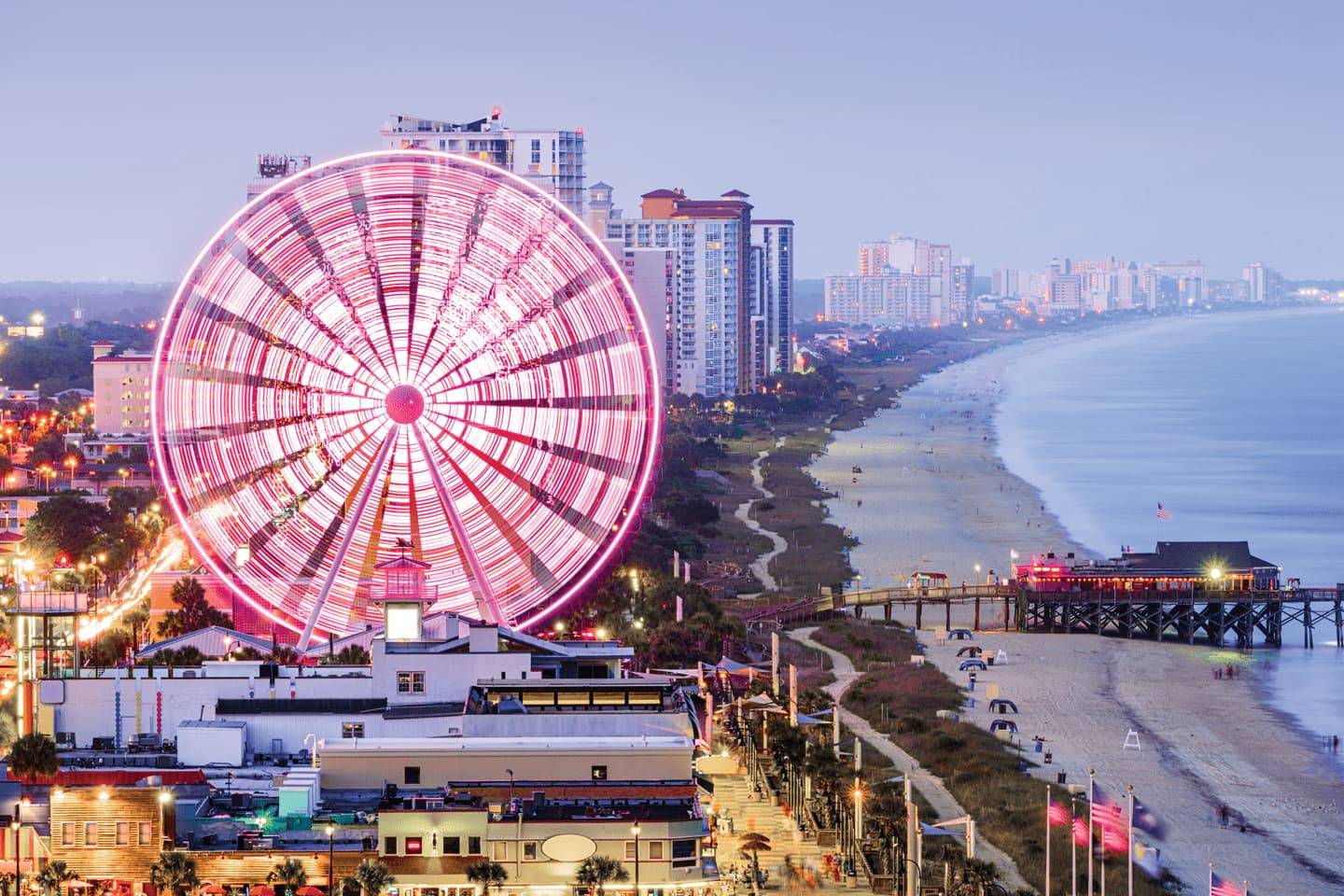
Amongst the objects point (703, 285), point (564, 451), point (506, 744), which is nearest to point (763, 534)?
point (564, 451)

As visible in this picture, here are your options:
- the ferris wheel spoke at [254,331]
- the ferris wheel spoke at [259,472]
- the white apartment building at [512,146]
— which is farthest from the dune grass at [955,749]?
the white apartment building at [512,146]

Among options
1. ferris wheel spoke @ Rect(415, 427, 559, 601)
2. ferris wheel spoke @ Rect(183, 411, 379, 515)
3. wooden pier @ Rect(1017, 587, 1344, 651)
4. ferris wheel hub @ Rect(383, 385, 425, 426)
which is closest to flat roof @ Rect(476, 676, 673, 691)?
ferris wheel spoke @ Rect(415, 427, 559, 601)

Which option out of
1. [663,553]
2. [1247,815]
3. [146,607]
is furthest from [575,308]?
[663,553]

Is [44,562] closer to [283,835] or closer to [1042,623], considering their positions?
[1042,623]

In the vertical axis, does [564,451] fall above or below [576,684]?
above

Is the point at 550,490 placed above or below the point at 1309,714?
above

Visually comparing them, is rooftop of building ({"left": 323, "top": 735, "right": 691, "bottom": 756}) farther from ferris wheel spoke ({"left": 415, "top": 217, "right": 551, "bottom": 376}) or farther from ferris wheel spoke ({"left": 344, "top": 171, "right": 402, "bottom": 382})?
ferris wheel spoke ({"left": 344, "top": 171, "right": 402, "bottom": 382})

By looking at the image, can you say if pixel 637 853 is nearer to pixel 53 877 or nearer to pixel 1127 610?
pixel 53 877
